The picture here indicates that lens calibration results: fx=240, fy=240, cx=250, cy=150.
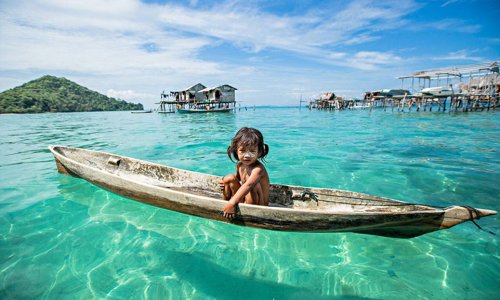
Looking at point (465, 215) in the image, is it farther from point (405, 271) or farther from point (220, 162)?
point (220, 162)

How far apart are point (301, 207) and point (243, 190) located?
4.30 ft

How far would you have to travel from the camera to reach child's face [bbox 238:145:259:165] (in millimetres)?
3215

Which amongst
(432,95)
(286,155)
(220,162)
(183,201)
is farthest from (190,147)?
(432,95)

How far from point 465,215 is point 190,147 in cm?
1111

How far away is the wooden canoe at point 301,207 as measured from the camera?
8.43 ft

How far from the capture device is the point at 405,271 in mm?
3193

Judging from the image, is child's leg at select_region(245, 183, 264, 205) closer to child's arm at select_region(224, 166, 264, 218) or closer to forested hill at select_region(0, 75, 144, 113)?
child's arm at select_region(224, 166, 264, 218)

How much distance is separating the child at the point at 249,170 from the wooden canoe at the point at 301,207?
17 cm

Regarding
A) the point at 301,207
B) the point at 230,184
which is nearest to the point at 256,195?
the point at 230,184

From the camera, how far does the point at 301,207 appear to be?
397cm

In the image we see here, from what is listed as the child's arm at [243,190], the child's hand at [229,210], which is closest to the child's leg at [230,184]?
the child's arm at [243,190]

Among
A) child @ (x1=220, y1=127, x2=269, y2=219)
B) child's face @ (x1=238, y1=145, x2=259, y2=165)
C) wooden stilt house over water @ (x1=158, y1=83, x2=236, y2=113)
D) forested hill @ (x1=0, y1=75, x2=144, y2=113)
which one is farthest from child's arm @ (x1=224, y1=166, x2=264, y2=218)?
forested hill @ (x1=0, y1=75, x2=144, y2=113)

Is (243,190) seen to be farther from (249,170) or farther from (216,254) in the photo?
(216,254)

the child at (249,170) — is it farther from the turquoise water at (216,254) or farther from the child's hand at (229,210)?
the turquoise water at (216,254)
